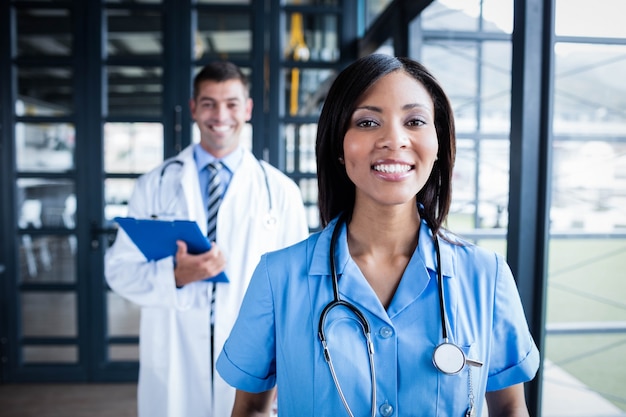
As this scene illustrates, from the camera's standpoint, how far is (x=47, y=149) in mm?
3309

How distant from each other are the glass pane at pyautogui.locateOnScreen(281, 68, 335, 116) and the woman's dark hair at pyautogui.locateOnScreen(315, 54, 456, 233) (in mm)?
2339

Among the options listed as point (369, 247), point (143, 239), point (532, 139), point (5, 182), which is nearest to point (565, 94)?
point (532, 139)

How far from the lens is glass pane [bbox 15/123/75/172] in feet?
10.8

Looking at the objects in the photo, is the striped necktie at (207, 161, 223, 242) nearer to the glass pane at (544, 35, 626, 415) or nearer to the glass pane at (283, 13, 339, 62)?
the glass pane at (544, 35, 626, 415)

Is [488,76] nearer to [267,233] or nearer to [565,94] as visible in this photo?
[565,94]

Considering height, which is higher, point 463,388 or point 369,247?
point 369,247

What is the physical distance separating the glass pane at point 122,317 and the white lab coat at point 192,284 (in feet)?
7.50

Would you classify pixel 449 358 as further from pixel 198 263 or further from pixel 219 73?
pixel 219 73

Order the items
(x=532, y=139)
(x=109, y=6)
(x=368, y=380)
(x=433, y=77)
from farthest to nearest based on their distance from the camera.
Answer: (x=109, y=6)
(x=532, y=139)
(x=433, y=77)
(x=368, y=380)

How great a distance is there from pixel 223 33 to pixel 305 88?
2851 millimetres

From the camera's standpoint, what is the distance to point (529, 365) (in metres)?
0.91

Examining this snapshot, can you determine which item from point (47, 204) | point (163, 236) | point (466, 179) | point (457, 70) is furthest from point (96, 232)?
point (457, 70)

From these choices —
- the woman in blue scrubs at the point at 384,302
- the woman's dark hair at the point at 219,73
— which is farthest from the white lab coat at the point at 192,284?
the woman in blue scrubs at the point at 384,302

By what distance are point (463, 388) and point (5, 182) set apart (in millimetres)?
3344
